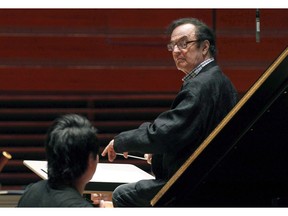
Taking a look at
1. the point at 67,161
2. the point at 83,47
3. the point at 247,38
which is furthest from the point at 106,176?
the point at 247,38

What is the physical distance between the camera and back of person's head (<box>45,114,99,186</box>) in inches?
72.7

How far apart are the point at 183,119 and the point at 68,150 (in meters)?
0.57

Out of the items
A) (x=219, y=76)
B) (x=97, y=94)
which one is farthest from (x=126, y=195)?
(x=97, y=94)

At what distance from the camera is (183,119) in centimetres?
231

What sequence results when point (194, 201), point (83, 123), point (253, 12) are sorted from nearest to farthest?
point (83, 123), point (194, 201), point (253, 12)

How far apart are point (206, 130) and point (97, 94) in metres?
3.16

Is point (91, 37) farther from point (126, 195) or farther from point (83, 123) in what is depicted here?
point (83, 123)

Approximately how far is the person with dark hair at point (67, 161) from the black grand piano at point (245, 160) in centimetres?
32

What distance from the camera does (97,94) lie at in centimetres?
548

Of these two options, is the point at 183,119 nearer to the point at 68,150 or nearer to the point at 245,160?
the point at 245,160

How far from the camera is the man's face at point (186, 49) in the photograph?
2.50m

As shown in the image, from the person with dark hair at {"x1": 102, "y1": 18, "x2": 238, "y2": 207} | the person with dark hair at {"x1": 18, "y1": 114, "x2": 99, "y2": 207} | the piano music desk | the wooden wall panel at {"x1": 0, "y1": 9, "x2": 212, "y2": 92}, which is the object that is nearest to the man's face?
the person with dark hair at {"x1": 102, "y1": 18, "x2": 238, "y2": 207}

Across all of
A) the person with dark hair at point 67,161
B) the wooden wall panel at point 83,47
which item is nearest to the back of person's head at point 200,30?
the person with dark hair at point 67,161

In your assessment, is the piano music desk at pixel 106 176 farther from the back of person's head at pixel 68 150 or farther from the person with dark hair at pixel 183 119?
the back of person's head at pixel 68 150
